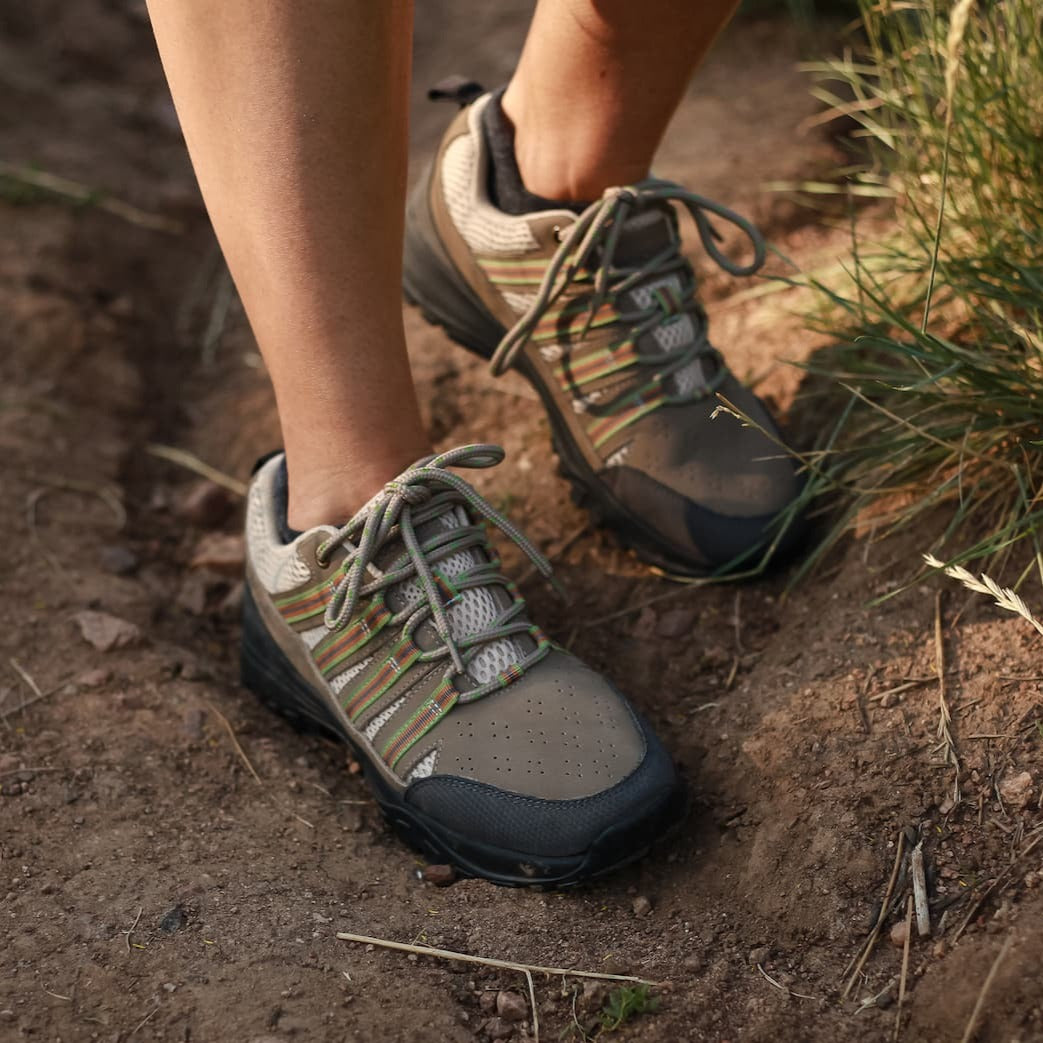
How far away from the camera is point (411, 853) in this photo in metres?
1.37

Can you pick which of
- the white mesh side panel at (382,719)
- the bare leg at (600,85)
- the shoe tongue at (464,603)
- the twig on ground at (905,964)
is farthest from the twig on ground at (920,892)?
the bare leg at (600,85)

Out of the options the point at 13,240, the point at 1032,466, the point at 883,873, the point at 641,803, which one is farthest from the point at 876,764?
the point at 13,240

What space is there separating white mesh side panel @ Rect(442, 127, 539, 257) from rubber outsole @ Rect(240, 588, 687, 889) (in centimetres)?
68

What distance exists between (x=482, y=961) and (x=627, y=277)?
3.12ft

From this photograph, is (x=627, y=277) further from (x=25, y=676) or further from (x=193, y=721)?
(x=25, y=676)

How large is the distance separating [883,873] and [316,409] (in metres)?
0.81

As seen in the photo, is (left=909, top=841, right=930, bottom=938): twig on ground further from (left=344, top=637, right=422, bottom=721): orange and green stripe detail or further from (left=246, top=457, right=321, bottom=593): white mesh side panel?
(left=246, top=457, right=321, bottom=593): white mesh side panel

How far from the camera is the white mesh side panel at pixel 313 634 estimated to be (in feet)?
4.65

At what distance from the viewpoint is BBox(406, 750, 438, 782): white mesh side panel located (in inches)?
52.5

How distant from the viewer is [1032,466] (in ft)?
4.67

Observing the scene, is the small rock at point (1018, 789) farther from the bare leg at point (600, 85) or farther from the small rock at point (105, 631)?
the small rock at point (105, 631)

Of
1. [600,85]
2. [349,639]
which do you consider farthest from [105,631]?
[600,85]

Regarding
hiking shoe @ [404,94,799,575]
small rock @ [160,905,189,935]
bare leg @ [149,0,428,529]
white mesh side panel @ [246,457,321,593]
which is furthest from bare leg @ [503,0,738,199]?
small rock @ [160,905,189,935]

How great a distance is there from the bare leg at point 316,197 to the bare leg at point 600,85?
0.34m
